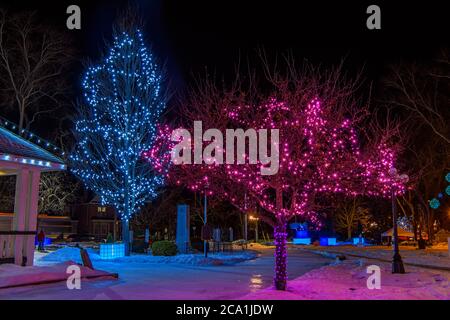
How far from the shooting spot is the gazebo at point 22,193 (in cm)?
1479

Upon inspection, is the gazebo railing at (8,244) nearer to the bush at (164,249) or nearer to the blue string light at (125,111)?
the bush at (164,249)

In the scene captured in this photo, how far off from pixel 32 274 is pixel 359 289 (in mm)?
8438

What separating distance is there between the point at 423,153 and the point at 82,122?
2818 cm

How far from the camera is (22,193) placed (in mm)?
15414

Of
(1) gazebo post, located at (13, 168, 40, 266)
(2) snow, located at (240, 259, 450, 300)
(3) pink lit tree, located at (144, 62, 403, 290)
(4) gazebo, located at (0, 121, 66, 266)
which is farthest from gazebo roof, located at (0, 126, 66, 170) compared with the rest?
(2) snow, located at (240, 259, 450, 300)

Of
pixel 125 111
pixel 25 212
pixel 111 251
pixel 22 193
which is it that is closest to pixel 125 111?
pixel 125 111

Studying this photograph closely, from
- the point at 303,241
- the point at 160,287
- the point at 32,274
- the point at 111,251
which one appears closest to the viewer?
the point at 32,274

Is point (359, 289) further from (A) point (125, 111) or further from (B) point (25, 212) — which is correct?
(A) point (125, 111)

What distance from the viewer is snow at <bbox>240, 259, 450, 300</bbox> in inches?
443

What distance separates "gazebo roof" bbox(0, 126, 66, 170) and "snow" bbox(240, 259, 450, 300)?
797cm

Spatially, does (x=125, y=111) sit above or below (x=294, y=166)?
above

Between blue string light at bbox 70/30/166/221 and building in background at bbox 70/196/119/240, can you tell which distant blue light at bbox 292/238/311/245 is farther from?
blue string light at bbox 70/30/166/221

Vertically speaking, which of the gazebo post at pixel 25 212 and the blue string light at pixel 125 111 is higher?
the blue string light at pixel 125 111

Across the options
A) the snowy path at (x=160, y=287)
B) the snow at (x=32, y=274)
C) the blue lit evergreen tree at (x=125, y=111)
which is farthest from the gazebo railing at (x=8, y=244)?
the blue lit evergreen tree at (x=125, y=111)
